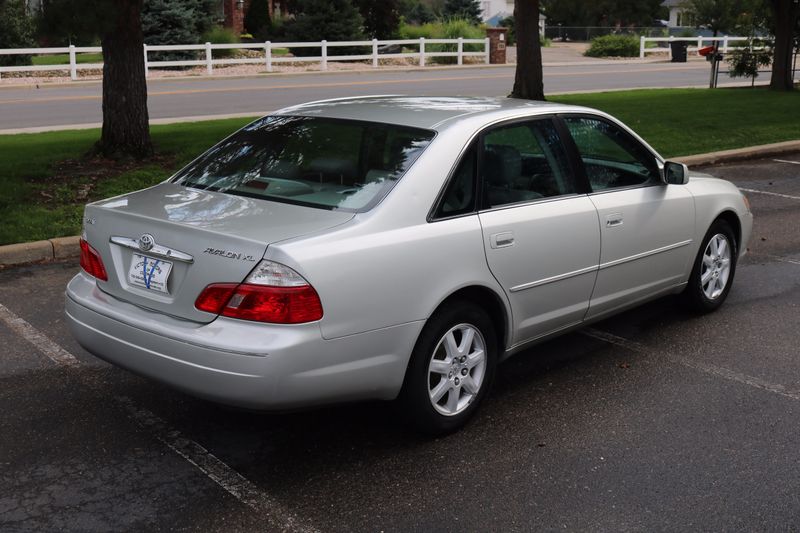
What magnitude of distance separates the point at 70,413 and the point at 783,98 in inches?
743

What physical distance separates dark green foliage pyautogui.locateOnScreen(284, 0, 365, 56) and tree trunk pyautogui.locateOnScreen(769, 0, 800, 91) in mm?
19345

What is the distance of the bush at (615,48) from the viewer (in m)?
47.9

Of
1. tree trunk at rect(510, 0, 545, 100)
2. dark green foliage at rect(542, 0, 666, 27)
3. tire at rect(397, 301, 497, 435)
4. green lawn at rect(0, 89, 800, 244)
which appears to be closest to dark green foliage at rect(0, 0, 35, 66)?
green lawn at rect(0, 89, 800, 244)

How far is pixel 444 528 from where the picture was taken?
3.91 metres

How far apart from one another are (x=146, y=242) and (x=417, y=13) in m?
64.1

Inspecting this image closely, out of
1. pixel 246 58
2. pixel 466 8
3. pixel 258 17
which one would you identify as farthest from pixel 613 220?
pixel 466 8

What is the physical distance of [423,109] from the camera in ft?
17.6

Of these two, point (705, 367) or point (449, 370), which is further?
point (705, 367)

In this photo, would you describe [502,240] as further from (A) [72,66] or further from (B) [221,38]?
(B) [221,38]

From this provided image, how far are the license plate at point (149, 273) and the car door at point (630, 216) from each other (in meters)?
2.46

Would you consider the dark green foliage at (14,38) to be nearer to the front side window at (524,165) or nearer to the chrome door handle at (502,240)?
the front side window at (524,165)

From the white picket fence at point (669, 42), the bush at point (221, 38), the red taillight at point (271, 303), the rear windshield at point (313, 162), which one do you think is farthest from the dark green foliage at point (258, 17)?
the red taillight at point (271, 303)

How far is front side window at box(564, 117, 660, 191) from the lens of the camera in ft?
18.7

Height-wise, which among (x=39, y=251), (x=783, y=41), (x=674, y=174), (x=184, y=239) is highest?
(x=783, y=41)
